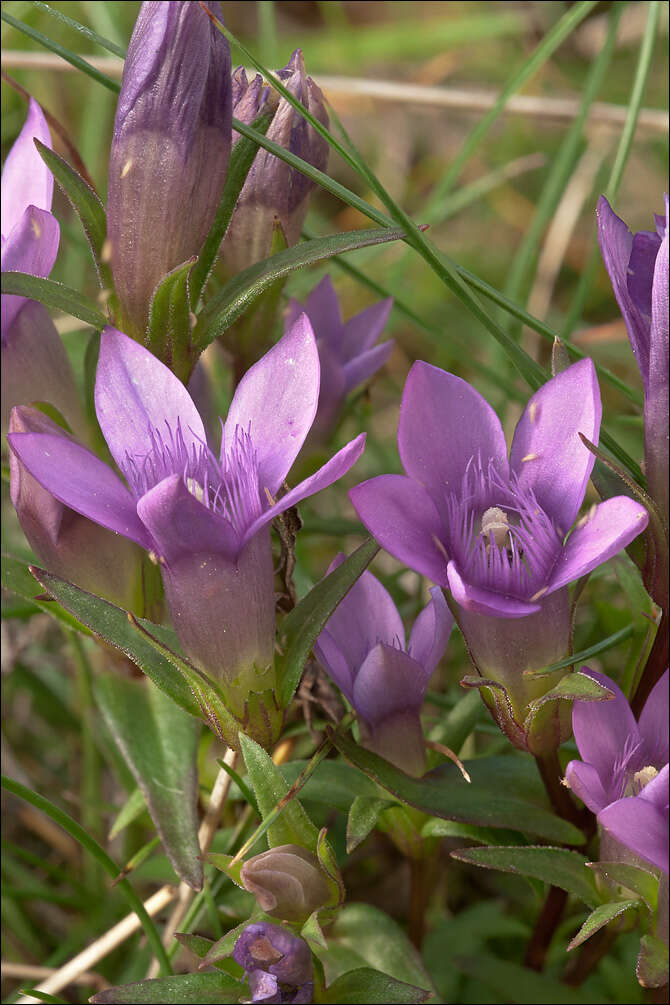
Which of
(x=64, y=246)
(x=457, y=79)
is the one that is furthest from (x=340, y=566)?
(x=457, y=79)

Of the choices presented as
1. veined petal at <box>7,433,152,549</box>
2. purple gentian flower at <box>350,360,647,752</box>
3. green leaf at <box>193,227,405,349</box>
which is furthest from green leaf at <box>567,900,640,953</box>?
green leaf at <box>193,227,405,349</box>

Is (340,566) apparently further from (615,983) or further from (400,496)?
(615,983)

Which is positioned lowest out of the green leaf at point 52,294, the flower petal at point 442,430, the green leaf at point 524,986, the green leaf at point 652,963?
the green leaf at point 524,986

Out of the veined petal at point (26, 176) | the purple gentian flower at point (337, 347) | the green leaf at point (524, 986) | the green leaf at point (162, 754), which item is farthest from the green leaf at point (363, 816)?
the veined petal at point (26, 176)

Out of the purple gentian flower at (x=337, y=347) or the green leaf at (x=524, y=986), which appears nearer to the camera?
the green leaf at (x=524, y=986)

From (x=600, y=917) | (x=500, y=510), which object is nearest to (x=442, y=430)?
(x=500, y=510)

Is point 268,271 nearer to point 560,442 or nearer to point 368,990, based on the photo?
point 560,442

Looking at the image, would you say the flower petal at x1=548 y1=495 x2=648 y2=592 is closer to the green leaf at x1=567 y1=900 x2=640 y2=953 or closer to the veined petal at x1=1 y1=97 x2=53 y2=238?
the green leaf at x1=567 y1=900 x2=640 y2=953

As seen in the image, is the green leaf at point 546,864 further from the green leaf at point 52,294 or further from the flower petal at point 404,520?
the green leaf at point 52,294
